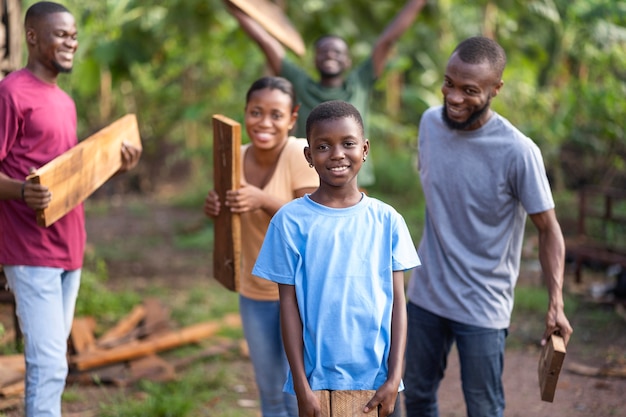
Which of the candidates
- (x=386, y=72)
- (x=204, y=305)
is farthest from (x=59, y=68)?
(x=386, y=72)

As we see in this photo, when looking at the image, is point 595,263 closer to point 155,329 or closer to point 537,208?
point 155,329

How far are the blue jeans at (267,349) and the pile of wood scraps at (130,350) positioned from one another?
173 centimetres

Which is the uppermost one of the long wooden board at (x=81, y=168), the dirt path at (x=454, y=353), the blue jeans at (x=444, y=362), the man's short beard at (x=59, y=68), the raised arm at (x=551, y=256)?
the man's short beard at (x=59, y=68)

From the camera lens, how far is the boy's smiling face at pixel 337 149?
2535mm

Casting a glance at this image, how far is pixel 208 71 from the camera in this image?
12.7m

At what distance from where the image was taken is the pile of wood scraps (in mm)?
4694

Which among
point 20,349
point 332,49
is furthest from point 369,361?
point 20,349

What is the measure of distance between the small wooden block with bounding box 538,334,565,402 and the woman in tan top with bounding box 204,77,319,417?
1.13m

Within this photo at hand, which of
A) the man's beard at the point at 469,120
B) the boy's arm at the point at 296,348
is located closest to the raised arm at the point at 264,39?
the man's beard at the point at 469,120

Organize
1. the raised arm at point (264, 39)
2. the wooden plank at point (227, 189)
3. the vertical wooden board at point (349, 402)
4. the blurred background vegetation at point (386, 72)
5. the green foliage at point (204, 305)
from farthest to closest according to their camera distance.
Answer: the blurred background vegetation at point (386, 72) < the green foliage at point (204, 305) < the raised arm at point (264, 39) < the wooden plank at point (227, 189) < the vertical wooden board at point (349, 402)

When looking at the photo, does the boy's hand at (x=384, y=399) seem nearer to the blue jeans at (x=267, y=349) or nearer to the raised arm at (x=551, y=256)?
the raised arm at (x=551, y=256)

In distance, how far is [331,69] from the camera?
16.9 feet

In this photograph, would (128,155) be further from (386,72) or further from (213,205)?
(386,72)

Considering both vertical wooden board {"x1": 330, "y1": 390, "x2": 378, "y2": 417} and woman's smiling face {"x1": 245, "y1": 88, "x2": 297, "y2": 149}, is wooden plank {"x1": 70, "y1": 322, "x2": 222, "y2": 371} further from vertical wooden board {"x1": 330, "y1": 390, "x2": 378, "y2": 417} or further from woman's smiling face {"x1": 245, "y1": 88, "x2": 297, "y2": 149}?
vertical wooden board {"x1": 330, "y1": 390, "x2": 378, "y2": 417}
